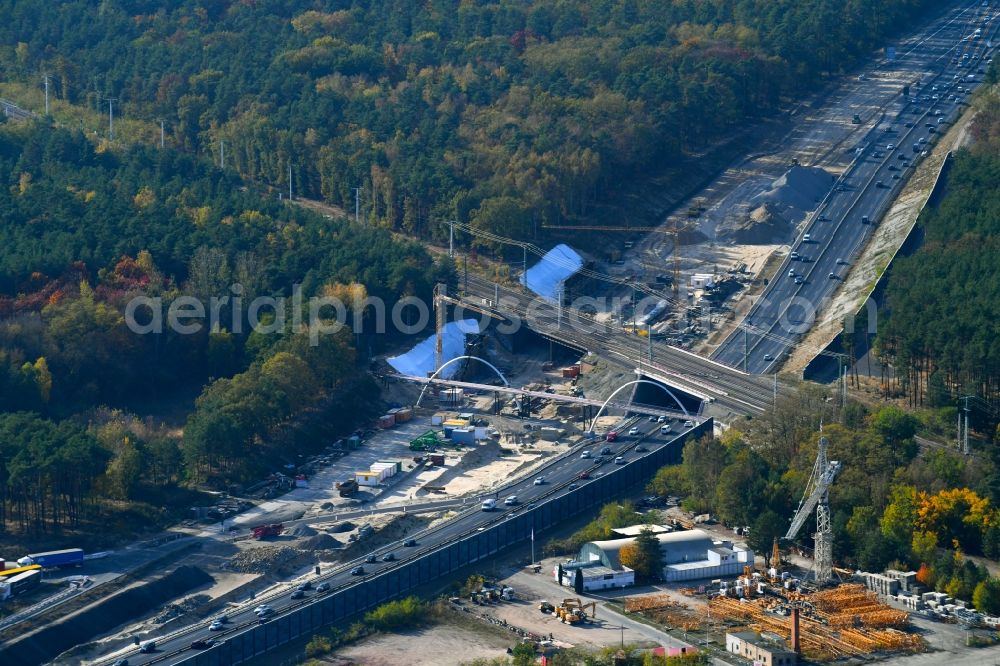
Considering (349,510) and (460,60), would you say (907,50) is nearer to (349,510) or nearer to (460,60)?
(460,60)

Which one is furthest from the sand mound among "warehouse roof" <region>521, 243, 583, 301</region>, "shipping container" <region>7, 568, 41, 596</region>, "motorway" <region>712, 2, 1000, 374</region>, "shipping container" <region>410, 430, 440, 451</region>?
"shipping container" <region>7, 568, 41, 596</region>

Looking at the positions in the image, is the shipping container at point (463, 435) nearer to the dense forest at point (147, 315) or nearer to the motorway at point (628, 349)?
the dense forest at point (147, 315)

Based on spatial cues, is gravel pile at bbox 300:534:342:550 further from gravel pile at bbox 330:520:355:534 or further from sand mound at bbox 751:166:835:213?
sand mound at bbox 751:166:835:213

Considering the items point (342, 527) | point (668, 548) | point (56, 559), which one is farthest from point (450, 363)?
point (56, 559)

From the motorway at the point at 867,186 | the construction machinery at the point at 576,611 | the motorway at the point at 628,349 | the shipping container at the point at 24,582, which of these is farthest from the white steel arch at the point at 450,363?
the shipping container at the point at 24,582

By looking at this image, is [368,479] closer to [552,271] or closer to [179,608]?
[179,608]

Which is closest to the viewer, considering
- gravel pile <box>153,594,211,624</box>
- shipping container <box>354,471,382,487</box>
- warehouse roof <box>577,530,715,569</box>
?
gravel pile <box>153,594,211,624</box>

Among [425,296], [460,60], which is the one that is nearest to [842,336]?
[425,296]
